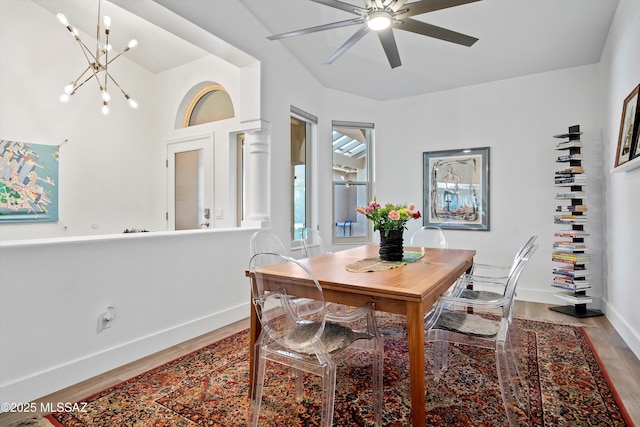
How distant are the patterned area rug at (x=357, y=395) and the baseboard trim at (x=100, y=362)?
0.94ft

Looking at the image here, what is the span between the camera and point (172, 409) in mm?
1830

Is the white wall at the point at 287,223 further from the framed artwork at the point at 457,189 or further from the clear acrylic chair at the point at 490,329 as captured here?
the clear acrylic chair at the point at 490,329

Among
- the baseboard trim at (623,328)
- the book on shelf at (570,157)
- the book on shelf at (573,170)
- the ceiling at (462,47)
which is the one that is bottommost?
the baseboard trim at (623,328)

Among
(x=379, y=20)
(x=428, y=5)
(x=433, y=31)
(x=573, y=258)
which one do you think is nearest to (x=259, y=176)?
(x=379, y=20)

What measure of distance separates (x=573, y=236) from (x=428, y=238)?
5.00 ft

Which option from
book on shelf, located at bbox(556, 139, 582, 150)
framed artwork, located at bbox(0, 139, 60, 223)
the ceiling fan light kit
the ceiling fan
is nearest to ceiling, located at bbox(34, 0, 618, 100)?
book on shelf, located at bbox(556, 139, 582, 150)

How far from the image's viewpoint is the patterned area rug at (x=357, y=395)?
1.75 m

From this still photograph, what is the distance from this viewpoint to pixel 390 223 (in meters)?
2.36

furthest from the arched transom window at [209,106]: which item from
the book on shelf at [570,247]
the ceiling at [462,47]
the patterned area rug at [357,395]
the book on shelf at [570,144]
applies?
the book on shelf at [570,247]

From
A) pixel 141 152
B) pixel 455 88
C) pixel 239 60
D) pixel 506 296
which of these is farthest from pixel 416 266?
pixel 141 152

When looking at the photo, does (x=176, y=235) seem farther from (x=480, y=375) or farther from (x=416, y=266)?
(x=480, y=375)

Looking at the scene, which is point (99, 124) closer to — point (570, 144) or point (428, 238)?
point (428, 238)

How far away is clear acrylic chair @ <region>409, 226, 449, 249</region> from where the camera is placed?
368 cm

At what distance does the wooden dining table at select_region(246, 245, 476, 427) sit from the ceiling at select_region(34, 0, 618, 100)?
7.67ft
